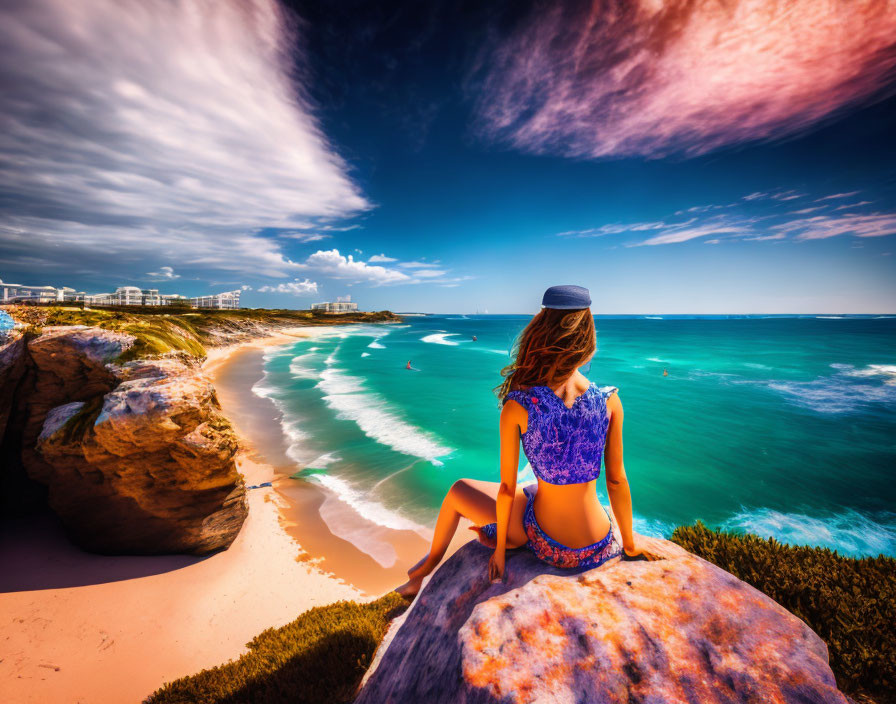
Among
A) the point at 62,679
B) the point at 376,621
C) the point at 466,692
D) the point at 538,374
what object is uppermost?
the point at 538,374

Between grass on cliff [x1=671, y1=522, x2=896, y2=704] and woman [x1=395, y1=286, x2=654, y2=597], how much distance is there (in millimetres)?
2193

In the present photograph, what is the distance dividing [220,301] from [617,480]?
12218cm

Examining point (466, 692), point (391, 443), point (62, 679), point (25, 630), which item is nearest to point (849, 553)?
point (466, 692)

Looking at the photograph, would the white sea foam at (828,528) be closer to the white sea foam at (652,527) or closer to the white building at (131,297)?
the white sea foam at (652,527)

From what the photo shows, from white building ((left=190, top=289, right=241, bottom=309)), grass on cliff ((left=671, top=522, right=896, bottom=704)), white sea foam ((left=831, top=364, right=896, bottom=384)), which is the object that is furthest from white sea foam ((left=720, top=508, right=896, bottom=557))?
white building ((left=190, top=289, right=241, bottom=309))

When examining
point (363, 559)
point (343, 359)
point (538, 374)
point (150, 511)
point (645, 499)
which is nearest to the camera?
point (538, 374)

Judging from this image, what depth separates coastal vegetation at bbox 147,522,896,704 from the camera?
293 centimetres

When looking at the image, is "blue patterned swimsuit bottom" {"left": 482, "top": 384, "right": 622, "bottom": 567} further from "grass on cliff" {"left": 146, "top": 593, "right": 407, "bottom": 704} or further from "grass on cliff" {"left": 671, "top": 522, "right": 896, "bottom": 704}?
"grass on cliff" {"left": 146, "top": 593, "right": 407, "bottom": 704}

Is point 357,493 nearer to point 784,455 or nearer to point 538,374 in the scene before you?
point 538,374

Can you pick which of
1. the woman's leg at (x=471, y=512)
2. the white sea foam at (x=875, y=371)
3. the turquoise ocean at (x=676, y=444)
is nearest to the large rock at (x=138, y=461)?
the turquoise ocean at (x=676, y=444)

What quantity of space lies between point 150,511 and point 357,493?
526cm

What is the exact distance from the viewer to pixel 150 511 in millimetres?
6453

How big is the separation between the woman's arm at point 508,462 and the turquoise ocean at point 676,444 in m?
7.56

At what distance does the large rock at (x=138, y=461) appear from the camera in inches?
243
